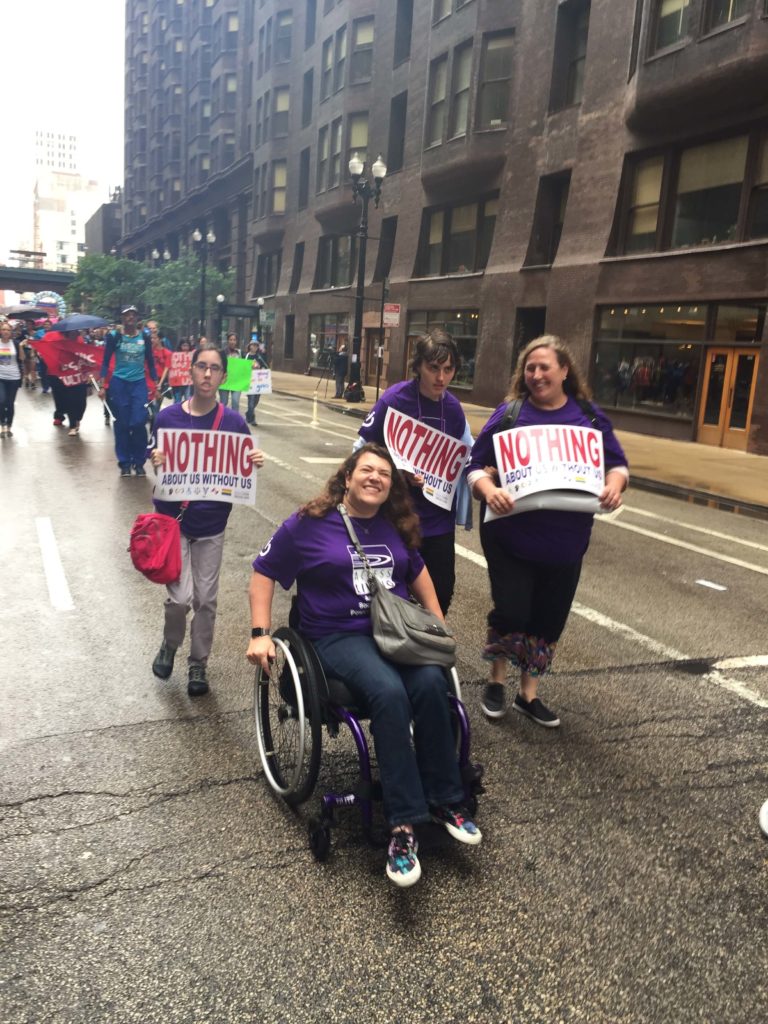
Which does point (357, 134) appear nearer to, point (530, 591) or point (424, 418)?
point (424, 418)

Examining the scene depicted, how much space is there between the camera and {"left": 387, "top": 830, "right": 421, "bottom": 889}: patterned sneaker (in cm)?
280

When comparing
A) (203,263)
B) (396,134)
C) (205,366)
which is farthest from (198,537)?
(203,263)

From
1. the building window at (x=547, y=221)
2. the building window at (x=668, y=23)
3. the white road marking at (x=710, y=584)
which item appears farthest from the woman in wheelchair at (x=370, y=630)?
the building window at (x=547, y=221)

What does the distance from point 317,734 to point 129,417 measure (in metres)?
9.21

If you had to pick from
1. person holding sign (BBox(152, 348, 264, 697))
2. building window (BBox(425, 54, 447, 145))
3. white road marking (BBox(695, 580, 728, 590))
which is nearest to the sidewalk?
white road marking (BBox(695, 580, 728, 590))

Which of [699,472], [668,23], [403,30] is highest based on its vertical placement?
[403,30]

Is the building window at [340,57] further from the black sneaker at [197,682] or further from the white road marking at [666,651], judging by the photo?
the black sneaker at [197,682]

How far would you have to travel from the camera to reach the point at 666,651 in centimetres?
558

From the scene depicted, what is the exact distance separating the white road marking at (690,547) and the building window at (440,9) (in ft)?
80.9

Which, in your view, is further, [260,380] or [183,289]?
[183,289]

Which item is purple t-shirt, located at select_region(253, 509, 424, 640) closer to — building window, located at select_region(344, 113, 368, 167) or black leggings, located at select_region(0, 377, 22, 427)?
black leggings, located at select_region(0, 377, 22, 427)

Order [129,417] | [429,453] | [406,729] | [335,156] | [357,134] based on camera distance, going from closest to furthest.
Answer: [406,729] < [429,453] < [129,417] < [357,134] < [335,156]

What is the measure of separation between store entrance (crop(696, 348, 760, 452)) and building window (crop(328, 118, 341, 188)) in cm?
2426

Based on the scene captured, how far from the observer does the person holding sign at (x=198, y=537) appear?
4566 millimetres
